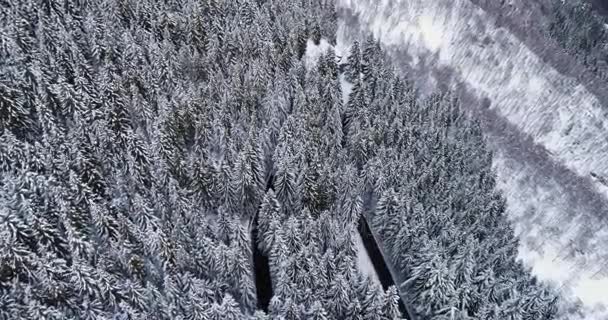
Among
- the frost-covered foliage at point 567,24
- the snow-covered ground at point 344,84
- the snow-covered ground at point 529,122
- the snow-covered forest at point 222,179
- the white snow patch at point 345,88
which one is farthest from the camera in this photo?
the frost-covered foliage at point 567,24

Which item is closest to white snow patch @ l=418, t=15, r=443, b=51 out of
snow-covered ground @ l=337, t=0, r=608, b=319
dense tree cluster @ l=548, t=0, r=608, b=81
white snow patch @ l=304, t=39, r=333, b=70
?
snow-covered ground @ l=337, t=0, r=608, b=319

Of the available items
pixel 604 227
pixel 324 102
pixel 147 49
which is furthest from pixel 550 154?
pixel 147 49

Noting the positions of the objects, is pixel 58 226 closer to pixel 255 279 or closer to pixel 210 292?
pixel 210 292

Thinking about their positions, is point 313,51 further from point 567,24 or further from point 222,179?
point 567,24

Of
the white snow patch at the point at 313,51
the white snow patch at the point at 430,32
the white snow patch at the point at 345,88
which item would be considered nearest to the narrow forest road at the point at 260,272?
the white snow patch at the point at 345,88

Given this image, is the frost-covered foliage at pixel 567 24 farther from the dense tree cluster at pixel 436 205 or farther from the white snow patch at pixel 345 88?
the white snow patch at pixel 345 88

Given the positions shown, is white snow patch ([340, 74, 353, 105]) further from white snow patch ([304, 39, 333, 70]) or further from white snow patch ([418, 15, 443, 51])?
white snow patch ([418, 15, 443, 51])

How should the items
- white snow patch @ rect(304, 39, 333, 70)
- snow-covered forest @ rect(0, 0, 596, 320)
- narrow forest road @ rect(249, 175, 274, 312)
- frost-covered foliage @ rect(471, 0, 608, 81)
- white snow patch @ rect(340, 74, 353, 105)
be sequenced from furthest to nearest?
frost-covered foliage @ rect(471, 0, 608, 81), white snow patch @ rect(304, 39, 333, 70), white snow patch @ rect(340, 74, 353, 105), narrow forest road @ rect(249, 175, 274, 312), snow-covered forest @ rect(0, 0, 596, 320)

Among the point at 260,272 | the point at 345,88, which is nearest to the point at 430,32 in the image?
the point at 345,88
